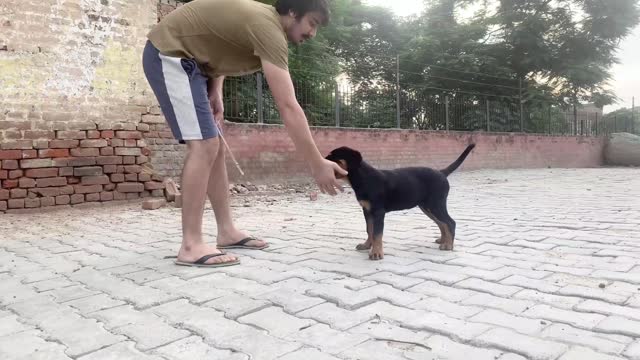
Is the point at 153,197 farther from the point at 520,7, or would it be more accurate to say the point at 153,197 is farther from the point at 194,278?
the point at 520,7

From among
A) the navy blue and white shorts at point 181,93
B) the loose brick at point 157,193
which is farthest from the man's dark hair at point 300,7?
the loose brick at point 157,193

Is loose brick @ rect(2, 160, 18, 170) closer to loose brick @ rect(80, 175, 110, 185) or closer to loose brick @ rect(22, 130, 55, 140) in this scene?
loose brick @ rect(22, 130, 55, 140)

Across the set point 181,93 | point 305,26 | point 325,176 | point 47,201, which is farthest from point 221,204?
point 47,201

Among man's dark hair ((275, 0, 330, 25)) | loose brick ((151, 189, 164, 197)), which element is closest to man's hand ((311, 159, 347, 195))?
man's dark hair ((275, 0, 330, 25))

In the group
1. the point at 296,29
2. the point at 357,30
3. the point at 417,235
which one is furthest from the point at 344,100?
the point at 357,30

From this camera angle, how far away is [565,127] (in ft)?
67.7

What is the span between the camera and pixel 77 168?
645cm

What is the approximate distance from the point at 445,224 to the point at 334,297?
4.39ft

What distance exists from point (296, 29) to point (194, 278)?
1.54 m

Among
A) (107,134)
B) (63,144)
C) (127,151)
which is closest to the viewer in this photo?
(63,144)

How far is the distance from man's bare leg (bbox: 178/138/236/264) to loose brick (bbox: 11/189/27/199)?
164 inches

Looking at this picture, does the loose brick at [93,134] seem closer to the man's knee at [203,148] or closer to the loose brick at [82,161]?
the loose brick at [82,161]

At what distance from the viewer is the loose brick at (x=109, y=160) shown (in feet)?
21.8

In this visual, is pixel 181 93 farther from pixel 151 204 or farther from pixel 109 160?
pixel 109 160
